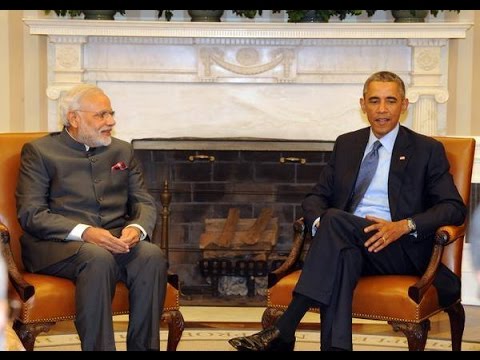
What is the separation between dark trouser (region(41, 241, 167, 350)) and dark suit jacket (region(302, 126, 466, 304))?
723mm

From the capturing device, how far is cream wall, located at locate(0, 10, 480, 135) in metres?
5.90

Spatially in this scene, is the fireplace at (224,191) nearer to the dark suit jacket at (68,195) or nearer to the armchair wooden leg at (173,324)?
the dark suit jacket at (68,195)

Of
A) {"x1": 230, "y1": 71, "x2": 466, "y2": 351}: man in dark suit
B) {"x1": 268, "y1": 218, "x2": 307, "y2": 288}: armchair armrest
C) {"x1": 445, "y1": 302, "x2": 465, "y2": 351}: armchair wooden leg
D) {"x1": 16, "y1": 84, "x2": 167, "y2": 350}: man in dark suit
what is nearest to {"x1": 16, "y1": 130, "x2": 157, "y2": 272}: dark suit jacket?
{"x1": 16, "y1": 84, "x2": 167, "y2": 350}: man in dark suit

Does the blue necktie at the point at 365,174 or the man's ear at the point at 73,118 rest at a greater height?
→ the man's ear at the point at 73,118

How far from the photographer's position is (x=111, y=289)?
363 centimetres

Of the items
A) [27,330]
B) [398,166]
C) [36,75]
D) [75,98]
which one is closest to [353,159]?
[398,166]

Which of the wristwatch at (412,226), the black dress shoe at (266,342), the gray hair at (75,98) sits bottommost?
the black dress shoe at (266,342)

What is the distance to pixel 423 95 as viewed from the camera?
5816 mm

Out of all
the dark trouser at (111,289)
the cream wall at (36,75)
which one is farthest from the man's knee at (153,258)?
the cream wall at (36,75)

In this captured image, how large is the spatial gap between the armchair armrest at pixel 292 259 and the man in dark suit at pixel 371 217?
53 millimetres

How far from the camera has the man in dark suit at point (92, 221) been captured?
3574 millimetres

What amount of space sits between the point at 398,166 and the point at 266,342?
93cm

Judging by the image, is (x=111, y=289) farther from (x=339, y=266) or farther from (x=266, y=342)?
(x=339, y=266)

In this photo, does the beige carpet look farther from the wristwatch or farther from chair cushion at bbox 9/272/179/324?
the wristwatch
